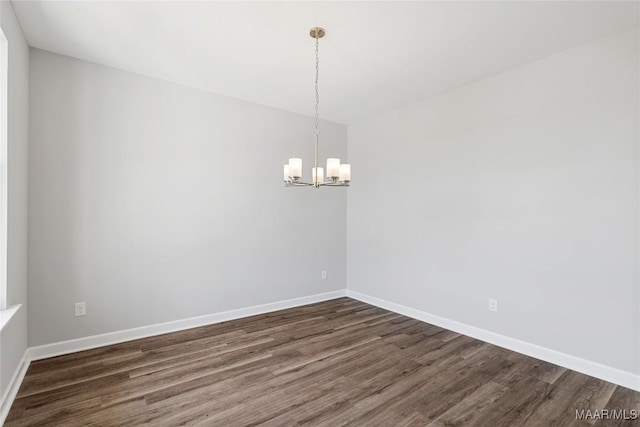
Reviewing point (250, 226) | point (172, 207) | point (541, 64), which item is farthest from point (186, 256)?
point (541, 64)

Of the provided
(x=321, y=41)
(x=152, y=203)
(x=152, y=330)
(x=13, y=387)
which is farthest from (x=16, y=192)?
(x=321, y=41)

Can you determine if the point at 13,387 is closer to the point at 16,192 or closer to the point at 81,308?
the point at 81,308

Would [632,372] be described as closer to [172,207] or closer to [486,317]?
[486,317]

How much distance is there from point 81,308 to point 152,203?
1135mm

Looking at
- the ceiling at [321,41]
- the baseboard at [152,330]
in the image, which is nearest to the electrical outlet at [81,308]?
the baseboard at [152,330]

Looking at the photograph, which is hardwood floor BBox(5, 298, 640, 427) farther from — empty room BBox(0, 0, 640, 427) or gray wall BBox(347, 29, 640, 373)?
gray wall BBox(347, 29, 640, 373)

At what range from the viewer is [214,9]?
2236 millimetres

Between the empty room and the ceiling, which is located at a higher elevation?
the ceiling

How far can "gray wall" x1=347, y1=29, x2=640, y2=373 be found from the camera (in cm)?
250

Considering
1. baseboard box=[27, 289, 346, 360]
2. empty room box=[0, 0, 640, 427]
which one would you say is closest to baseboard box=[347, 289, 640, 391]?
empty room box=[0, 0, 640, 427]

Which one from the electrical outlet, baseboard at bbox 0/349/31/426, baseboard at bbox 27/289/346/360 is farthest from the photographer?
the electrical outlet

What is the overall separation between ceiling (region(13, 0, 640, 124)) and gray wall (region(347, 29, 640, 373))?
1.12 ft

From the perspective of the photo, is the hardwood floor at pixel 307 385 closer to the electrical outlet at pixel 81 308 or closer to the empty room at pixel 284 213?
the empty room at pixel 284 213

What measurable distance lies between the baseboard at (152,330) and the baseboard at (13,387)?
0.16 metres
